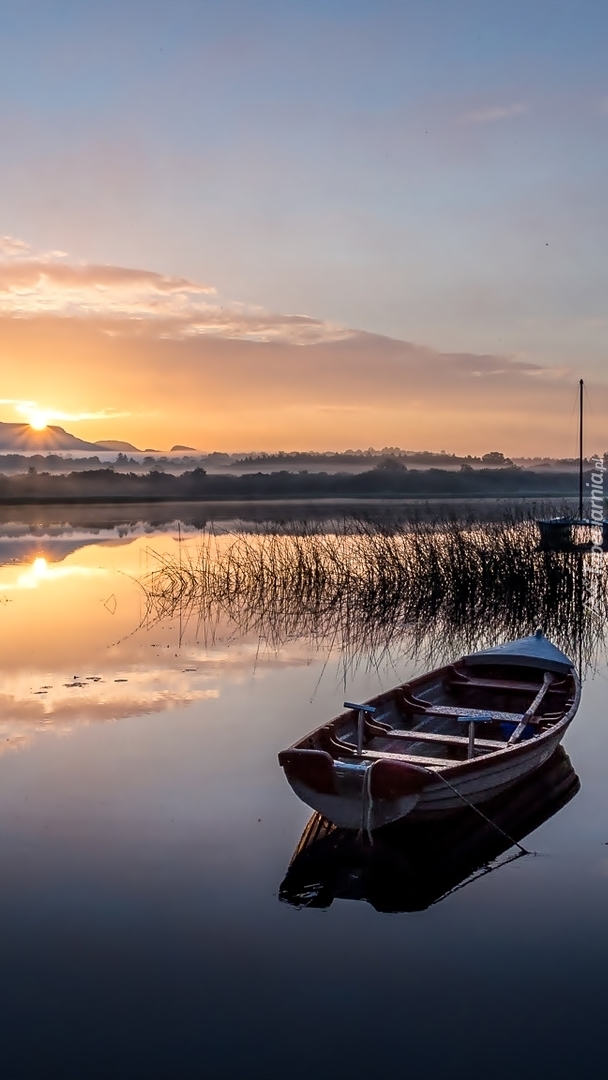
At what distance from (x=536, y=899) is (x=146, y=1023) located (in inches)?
81.8

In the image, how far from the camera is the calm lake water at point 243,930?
12.0 ft

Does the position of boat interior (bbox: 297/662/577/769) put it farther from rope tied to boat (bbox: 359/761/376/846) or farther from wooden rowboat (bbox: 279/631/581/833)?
rope tied to boat (bbox: 359/761/376/846)

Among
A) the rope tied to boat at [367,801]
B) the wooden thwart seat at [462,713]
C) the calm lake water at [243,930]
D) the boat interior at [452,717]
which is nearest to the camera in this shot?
the calm lake water at [243,930]

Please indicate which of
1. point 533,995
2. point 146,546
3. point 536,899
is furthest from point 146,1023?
point 146,546

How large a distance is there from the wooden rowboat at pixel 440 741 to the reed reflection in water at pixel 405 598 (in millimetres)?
2252

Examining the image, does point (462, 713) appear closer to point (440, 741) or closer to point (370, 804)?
point (440, 741)

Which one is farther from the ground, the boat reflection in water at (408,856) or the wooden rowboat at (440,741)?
the wooden rowboat at (440,741)

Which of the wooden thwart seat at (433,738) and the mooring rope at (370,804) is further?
the wooden thwart seat at (433,738)

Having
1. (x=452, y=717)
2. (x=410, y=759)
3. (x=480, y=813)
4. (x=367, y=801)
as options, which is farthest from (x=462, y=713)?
(x=367, y=801)

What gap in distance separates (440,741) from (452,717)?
100 centimetres

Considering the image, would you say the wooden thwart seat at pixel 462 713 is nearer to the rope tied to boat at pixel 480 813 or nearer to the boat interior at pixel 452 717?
the boat interior at pixel 452 717

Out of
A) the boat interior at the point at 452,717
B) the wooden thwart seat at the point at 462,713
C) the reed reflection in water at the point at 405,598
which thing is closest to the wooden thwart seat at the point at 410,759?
the boat interior at the point at 452,717

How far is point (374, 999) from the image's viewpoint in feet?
13.1

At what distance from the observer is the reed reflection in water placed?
1228 cm
